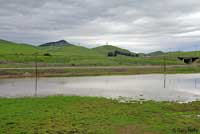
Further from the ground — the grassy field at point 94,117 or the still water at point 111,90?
the still water at point 111,90

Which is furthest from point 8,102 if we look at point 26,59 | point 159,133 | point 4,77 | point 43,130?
point 26,59

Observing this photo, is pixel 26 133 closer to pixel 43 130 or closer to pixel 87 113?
pixel 43 130

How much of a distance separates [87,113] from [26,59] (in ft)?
216

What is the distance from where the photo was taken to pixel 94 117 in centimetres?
1656

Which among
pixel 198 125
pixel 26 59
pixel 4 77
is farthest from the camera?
pixel 26 59

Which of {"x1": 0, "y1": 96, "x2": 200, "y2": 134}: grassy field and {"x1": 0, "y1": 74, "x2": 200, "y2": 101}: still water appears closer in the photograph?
{"x1": 0, "y1": 96, "x2": 200, "y2": 134}: grassy field

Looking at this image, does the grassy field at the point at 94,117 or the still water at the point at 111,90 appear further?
the still water at the point at 111,90

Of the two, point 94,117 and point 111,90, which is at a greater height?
point 111,90

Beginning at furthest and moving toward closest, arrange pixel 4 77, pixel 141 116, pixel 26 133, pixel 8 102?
pixel 4 77 < pixel 8 102 < pixel 141 116 < pixel 26 133

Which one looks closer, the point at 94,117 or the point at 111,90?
the point at 94,117

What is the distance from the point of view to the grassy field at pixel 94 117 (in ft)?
46.0

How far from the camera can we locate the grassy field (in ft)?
46.0

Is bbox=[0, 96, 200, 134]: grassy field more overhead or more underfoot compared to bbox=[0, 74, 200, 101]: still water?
more underfoot

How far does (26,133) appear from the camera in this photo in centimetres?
1317
